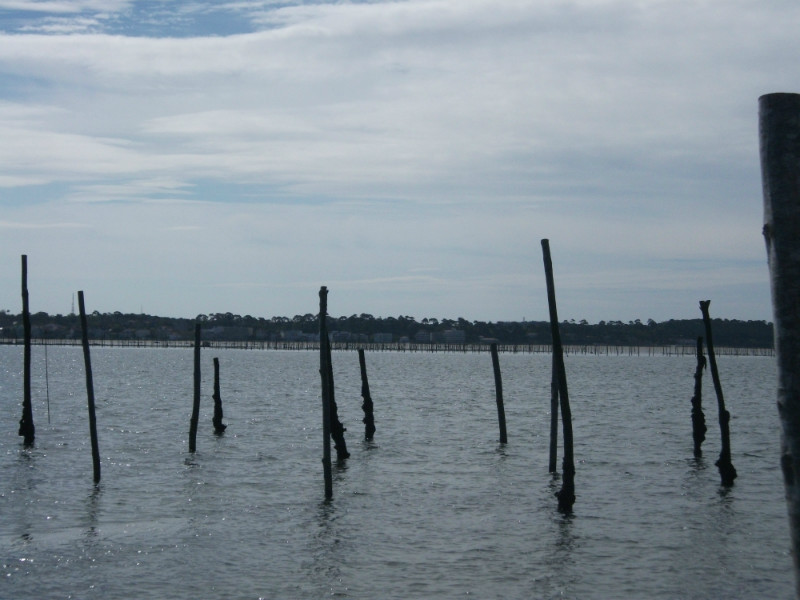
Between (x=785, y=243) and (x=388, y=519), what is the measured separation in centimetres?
1564

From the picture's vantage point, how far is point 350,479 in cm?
2312

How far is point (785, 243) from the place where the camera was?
295 centimetres

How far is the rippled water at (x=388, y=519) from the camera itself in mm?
13375

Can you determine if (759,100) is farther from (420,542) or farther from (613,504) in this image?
(613,504)

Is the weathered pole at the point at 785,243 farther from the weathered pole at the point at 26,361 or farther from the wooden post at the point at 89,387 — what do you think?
the weathered pole at the point at 26,361

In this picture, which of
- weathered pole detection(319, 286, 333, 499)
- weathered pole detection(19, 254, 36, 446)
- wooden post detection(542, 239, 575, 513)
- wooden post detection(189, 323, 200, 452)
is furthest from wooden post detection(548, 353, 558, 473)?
weathered pole detection(19, 254, 36, 446)

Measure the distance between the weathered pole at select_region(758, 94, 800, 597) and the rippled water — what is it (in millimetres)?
10367

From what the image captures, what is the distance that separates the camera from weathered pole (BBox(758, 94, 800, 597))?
292 cm

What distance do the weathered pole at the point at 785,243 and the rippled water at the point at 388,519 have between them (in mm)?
10367

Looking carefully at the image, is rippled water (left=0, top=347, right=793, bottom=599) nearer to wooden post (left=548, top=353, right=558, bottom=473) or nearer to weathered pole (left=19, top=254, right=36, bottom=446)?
wooden post (left=548, top=353, right=558, bottom=473)

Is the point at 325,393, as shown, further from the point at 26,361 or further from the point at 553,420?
the point at 26,361

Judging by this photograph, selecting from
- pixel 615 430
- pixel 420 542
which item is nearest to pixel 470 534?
pixel 420 542

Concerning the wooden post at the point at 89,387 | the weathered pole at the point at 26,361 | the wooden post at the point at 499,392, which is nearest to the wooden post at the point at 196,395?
the weathered pole at the point at 26,361

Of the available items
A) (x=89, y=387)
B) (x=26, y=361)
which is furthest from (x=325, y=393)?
(x=26, y=361)
